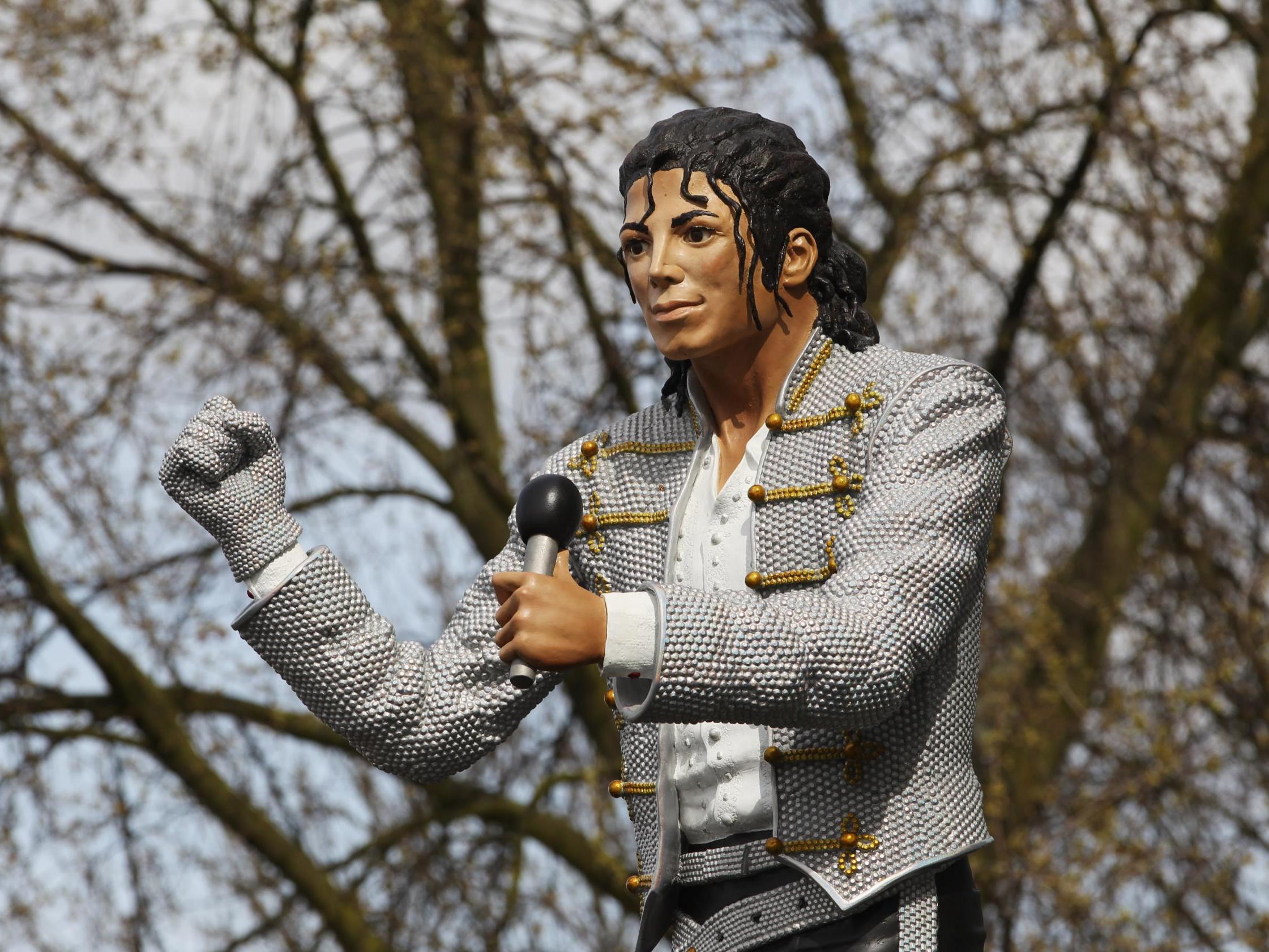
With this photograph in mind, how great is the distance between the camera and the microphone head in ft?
9.10

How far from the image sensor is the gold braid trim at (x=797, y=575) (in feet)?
10.2

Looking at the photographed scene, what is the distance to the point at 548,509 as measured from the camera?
2.77 meters

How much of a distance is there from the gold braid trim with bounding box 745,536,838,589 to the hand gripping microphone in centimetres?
44

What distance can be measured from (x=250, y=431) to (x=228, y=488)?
9 cm

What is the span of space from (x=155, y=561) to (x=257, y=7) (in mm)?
2396

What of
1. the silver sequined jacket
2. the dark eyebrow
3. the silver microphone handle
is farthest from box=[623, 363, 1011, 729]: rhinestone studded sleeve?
the dark eyebrow

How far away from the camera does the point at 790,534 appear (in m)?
3.17

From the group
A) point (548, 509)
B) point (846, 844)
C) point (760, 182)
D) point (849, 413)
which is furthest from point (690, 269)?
point (846, 844)

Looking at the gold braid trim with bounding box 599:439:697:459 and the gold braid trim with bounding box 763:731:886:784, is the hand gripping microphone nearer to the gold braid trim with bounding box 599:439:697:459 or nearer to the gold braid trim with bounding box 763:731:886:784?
the gold braid trim with bounding box 763:731:886:784

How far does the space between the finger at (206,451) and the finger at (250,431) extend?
0.02 metres

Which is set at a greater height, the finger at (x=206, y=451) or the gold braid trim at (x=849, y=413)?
the gold braid trim at (x=849, y=413)

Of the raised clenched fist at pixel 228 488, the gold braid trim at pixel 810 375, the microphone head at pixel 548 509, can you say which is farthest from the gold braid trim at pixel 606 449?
the microphone head at pixel 548 509

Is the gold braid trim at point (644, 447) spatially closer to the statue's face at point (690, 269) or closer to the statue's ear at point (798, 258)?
the statue's face at point (690, 269)

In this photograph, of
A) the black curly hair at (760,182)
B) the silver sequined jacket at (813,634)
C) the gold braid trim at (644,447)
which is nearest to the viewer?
the silver sequined jacket at (813,634)
